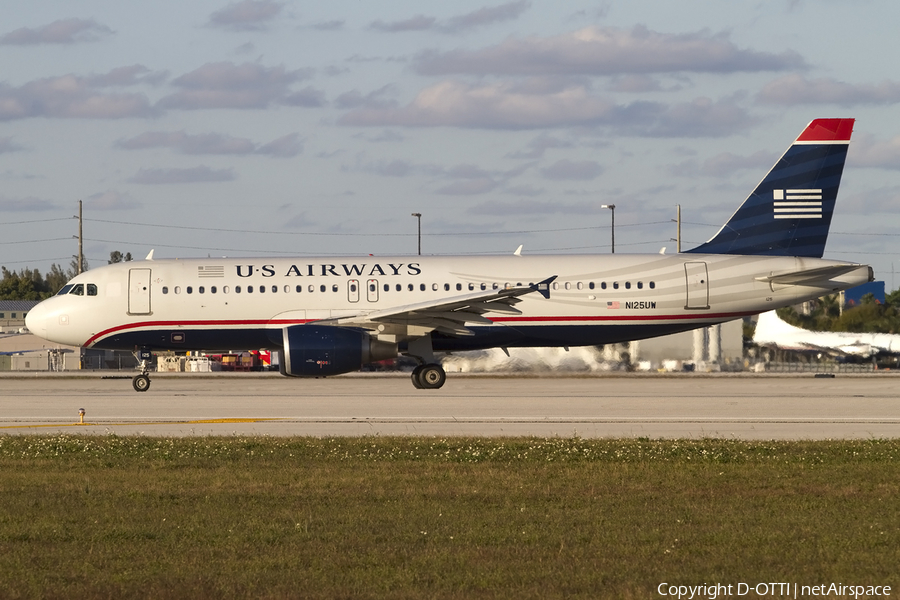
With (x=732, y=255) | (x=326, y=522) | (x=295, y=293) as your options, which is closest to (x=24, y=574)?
(x=326, y=522)

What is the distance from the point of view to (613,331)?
2945 centimetres

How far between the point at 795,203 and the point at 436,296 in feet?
35.5

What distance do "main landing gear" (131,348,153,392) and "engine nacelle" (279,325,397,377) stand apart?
5.08m

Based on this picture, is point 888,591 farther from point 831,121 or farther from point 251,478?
point 831,121

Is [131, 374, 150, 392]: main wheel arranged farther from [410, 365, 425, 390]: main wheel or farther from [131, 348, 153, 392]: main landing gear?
[410, 365, 425, 390]: main wheel

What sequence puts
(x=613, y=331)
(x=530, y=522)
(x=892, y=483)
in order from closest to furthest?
(x=530, y=522)
(x=892, y=483)
(x=613, y=331)

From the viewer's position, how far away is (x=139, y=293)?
2959cm

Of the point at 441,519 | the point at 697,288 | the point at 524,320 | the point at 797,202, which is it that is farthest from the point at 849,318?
the point at 441,519

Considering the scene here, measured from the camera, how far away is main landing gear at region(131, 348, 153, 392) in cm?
2917

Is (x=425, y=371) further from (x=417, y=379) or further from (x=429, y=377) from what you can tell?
(x=417, y=379)

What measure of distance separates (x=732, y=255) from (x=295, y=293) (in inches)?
490

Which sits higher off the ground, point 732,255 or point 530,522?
point 732,255

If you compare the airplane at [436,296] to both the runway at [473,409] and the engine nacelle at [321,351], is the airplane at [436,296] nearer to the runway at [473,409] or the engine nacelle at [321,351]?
the runway at [473,409]

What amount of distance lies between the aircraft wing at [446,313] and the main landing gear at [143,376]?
534cm
